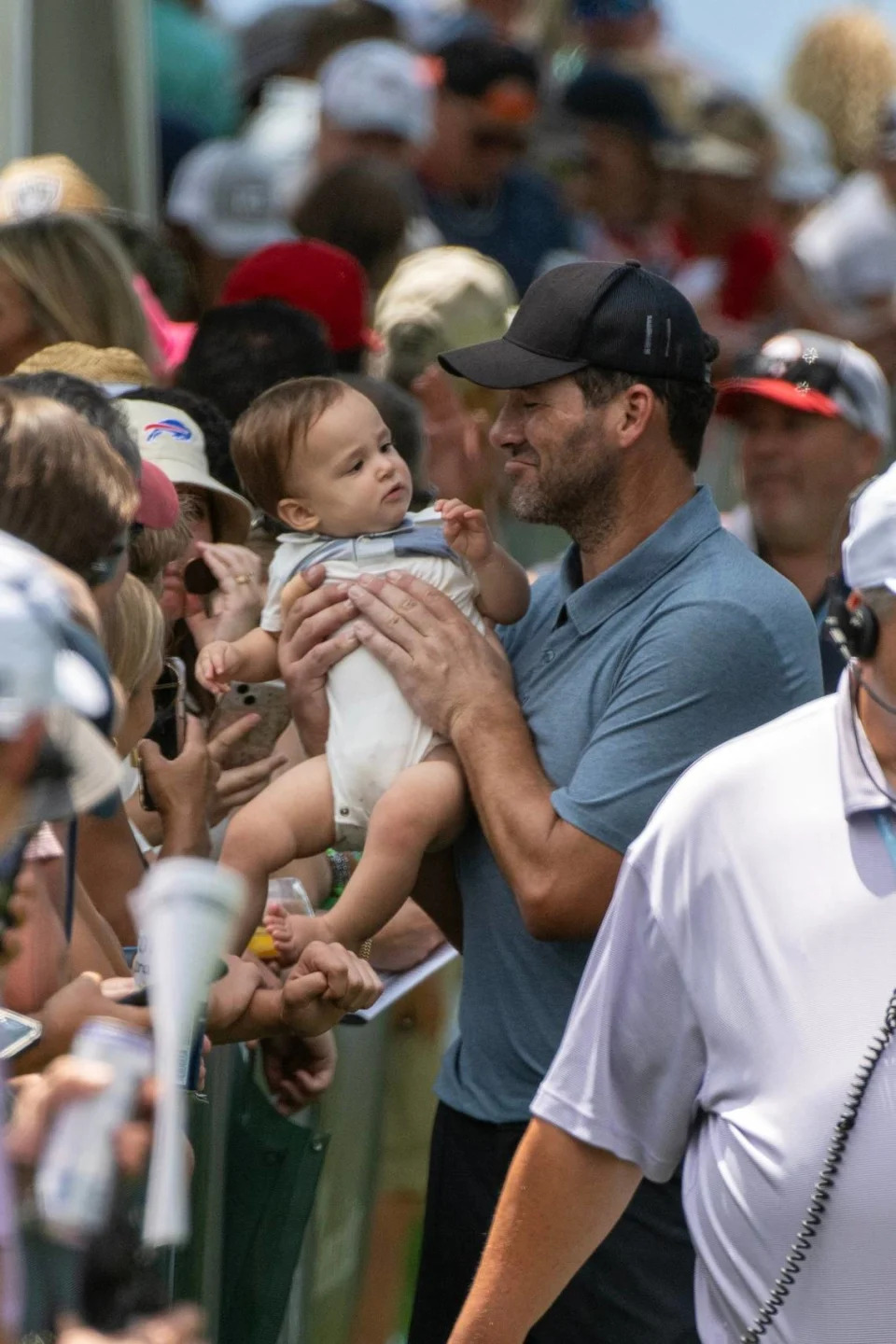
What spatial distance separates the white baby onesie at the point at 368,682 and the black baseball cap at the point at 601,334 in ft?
1.07

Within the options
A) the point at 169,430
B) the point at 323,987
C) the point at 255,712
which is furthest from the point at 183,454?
the point at 323,987

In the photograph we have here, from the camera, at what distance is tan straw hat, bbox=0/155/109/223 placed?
Answer: 559cm

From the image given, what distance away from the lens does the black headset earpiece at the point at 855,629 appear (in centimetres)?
251

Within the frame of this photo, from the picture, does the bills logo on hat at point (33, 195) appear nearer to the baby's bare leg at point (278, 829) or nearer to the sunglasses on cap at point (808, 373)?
the sunglasses on cap at point (808, 373)

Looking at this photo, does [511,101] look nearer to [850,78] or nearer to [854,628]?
[850,78]

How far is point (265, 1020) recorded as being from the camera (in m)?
3.35

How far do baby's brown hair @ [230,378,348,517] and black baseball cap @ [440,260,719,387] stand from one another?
0.93 ft

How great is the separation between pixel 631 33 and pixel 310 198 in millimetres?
3969

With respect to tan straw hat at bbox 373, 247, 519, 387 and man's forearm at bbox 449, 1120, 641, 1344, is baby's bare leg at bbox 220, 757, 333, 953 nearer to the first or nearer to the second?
man's forearm at bbox 449, 1120, 641, 1344

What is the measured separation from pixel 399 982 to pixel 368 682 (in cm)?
67

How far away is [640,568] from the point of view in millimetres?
3434

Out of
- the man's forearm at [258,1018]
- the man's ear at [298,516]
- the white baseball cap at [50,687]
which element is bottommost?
the man's forearm at [258,1018]

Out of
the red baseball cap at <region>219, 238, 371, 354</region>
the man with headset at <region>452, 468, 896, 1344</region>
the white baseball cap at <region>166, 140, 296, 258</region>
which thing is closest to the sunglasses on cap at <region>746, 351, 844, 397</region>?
the red baseball cap at <region>219, 238, 371, 354</region>

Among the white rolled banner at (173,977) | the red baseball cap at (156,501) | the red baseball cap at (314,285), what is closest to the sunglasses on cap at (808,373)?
the red baseball cap at (314,285)
